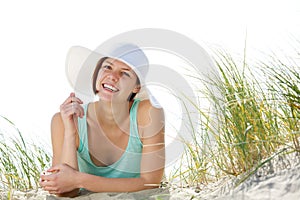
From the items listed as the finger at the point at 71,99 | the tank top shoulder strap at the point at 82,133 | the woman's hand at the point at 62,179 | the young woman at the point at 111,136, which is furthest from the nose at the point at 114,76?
the woman's hand at the point at 62,179

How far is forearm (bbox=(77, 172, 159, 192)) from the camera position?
3.18 meters

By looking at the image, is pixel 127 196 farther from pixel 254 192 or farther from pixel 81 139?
pixel 254 192

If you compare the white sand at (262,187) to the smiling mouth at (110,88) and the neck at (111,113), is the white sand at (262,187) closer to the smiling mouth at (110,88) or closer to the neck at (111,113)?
the neck at (111,113)

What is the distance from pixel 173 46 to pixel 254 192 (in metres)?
1.26

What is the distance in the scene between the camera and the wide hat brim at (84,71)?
3.51 m

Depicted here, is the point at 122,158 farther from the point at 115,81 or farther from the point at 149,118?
the point at 115,81

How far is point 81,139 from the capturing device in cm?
350

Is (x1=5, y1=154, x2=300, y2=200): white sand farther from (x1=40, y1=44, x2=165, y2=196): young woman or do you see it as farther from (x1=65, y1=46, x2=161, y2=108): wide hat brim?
(x1=65, y1=46, x2=161, y2=108): wide hat brim

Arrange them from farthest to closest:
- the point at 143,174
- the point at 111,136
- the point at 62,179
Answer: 1. the point at 111,136
2. the point at 143,174
3. the point at 62,179

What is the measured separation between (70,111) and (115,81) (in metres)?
0.37

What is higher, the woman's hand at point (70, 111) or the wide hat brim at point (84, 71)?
the wide hat brim at point (84, 71)

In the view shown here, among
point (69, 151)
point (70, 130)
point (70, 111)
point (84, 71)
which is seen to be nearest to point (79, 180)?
point (69, 151)

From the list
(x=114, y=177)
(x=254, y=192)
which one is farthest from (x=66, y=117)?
(x=254, y=192)

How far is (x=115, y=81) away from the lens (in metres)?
3.30
